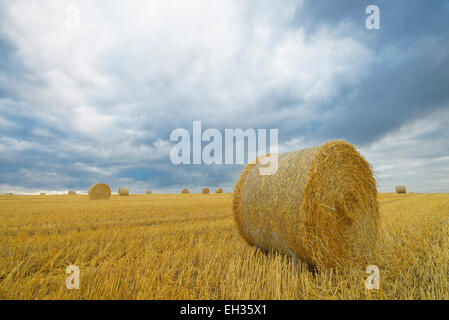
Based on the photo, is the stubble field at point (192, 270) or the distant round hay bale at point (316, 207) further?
the distant round hay bale at point (316, 207)

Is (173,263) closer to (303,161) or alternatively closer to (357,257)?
(303,161)

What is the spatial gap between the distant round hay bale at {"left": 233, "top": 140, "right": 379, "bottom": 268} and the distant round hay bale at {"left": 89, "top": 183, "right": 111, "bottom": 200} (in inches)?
703

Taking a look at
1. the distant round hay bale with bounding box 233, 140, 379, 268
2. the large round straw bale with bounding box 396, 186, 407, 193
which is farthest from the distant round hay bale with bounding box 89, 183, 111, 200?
the large round straw bale with bounding box 396, 186, 407, 193

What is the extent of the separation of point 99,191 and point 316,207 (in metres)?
19.6

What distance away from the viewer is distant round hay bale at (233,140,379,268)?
325 centimetres

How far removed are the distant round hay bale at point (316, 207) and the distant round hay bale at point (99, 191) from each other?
58.6 ft

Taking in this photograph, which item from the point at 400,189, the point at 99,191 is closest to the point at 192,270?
the point at 99,191

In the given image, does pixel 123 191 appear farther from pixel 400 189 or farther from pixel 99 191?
pixel 400 189

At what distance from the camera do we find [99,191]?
19.0m

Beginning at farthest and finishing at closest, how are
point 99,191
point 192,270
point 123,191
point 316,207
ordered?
point 123,191 < point 99,191 < point 316,207 < point 192,270

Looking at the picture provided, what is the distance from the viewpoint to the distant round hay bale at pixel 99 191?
1864 centimetres

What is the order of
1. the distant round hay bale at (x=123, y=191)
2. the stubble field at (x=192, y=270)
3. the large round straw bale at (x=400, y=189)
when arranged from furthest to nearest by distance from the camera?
the large round straw bale at (x=400, y=189) < the distant round hay bale at (x=123, y=191) < the stubble field at (x=192, y=270)

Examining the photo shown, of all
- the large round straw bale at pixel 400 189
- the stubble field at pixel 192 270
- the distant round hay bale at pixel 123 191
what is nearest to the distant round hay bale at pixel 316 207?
the stubble field at pixel 192 270

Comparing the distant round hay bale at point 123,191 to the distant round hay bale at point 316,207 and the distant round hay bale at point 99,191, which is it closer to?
the distant round hay bale at point 99,191
